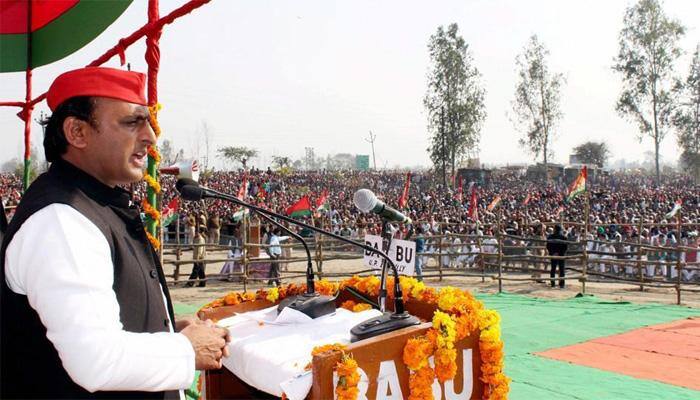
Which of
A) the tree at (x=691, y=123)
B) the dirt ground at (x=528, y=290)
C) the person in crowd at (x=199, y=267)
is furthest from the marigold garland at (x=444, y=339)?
the tree at (x=691, y=123)

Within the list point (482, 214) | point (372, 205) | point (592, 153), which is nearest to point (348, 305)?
point (372, 205)

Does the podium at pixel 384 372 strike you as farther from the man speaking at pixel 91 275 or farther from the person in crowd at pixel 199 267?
the person in crowd at pixel 199 267

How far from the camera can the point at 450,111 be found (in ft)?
115

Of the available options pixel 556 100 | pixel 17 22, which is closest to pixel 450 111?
pixel 556 100

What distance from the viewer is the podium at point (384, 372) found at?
1.82 metres

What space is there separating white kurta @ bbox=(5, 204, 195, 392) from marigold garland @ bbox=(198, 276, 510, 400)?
0.70 metres

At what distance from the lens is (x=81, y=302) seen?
1227 millimetres

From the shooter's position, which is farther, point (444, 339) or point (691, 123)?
point (691, 123)

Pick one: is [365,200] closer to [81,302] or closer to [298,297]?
[298,297]

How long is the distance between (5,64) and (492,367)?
10.6 feet

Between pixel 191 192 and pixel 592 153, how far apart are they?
6683 centimetres

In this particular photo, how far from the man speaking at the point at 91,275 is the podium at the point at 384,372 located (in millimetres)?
378

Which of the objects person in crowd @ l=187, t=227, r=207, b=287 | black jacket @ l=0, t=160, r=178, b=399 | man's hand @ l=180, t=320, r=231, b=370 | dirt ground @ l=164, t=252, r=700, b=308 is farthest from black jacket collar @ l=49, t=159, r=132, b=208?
person in crowd @ l=187, t=227, r=207, b=287

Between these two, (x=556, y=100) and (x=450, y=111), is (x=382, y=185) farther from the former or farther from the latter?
(x=556, y=100)
